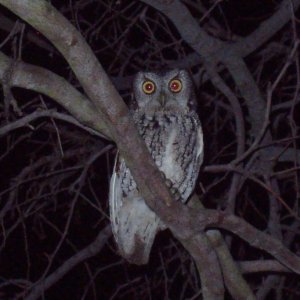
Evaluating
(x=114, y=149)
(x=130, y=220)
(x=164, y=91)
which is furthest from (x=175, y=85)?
(x=130, y=220)

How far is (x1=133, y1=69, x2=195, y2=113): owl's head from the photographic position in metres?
3.00

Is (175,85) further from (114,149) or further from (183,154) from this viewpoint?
(114,149)

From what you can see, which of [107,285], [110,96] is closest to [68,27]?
[110,96]

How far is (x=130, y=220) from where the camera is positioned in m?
3.04

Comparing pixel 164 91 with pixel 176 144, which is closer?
pixel 176 144

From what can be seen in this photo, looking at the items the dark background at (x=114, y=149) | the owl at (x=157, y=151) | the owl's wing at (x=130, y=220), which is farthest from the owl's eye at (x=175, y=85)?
the owl's wing at (x=130, y=220)

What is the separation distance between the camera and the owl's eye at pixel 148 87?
3064mm

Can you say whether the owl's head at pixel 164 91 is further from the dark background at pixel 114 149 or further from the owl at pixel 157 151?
the dark background at pixel 114 149

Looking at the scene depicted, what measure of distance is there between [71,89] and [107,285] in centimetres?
490

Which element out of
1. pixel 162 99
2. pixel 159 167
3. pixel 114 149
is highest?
pixel 162 99

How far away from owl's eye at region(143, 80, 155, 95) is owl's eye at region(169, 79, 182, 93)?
0.10 metres

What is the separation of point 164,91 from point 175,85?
0.09m

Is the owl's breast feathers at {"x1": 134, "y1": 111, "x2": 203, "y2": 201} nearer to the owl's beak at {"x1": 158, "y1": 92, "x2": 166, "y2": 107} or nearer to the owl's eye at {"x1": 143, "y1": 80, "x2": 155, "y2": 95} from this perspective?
the owl's beak at {"x1": 158, "y1": 92, "x2": 166, "y2": 107}

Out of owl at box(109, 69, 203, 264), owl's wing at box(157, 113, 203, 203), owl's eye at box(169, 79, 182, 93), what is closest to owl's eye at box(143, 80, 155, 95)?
owl at box(109, 69, 203, 264)
